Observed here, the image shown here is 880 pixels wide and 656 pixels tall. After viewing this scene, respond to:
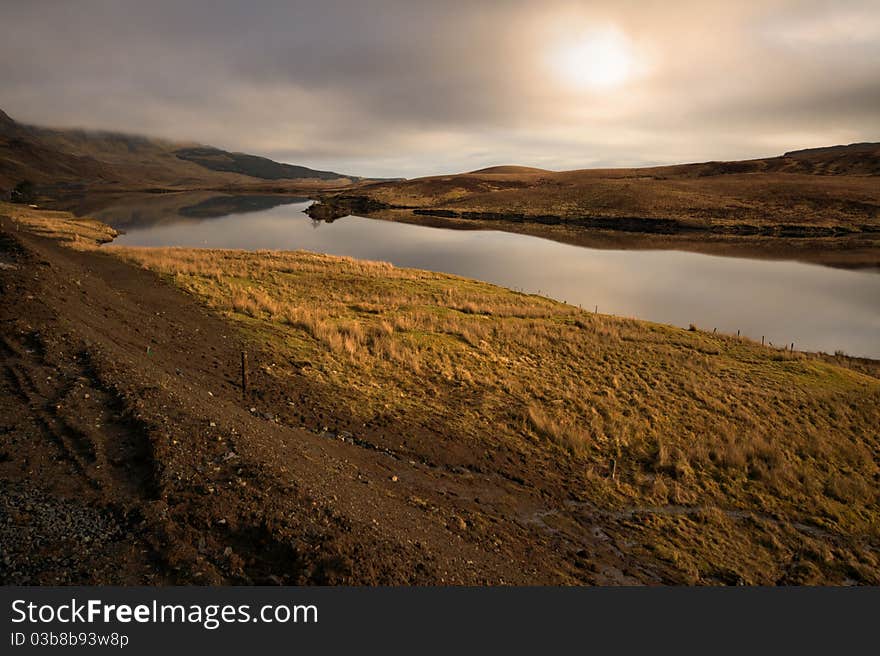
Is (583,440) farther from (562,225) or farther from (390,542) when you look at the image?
(562,225)

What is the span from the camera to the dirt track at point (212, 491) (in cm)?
580

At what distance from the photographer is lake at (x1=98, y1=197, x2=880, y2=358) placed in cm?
3184

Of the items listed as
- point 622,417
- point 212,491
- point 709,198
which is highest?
point 709,198

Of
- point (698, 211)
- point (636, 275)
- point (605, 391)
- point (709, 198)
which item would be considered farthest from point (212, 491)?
point (709, 198)

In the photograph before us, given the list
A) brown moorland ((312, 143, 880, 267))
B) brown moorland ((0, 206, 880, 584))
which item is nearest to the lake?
brown moorland ((0, 206, 880, 584))

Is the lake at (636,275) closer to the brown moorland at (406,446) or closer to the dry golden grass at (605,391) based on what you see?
the dry golden grass at (605,391)

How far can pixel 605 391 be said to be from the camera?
18.0 metres

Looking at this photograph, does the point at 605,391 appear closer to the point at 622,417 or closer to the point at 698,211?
the point at 622,417

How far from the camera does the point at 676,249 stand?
64.5 meters

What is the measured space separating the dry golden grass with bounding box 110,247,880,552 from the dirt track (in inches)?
98.1

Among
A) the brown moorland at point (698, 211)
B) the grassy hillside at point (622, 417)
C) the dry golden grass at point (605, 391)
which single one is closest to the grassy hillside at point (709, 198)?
the brown moorland at point (698, 211)

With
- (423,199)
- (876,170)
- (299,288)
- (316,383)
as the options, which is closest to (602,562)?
(316,383)

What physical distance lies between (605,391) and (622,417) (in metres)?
2.20

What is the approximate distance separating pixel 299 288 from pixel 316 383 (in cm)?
1548
